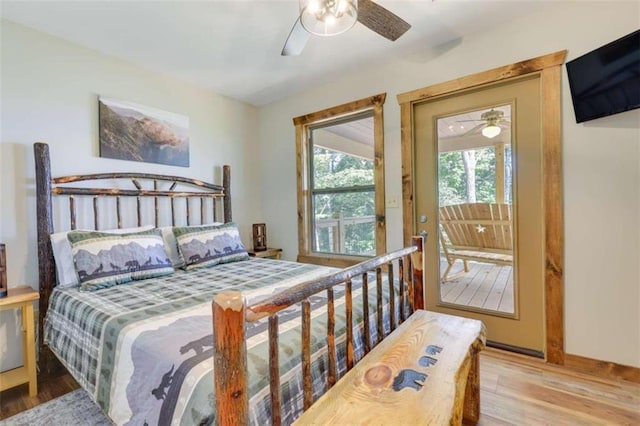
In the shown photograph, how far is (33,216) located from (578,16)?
12.9 feet

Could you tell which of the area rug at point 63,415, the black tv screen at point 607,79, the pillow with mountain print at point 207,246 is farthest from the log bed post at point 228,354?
the black tv screen at point 607,79

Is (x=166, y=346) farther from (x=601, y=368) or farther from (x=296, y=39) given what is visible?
(x=601, y=368)

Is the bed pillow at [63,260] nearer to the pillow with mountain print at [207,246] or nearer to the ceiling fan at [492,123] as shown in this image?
the pillow with mountain print at [207,246]

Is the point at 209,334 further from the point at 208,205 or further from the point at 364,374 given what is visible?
the point at 208,205

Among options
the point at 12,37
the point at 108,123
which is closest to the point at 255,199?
the point at 108,123

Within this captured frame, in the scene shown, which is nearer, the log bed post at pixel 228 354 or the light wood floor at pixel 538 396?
the log bed post at pixel 228 354

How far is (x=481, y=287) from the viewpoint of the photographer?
2.45m

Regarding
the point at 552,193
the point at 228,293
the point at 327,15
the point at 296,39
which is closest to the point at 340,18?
the point at 327,15

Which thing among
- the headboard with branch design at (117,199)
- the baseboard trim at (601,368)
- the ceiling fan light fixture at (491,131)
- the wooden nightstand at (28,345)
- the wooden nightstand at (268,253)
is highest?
the ceiling fan light fixture at (491,131)

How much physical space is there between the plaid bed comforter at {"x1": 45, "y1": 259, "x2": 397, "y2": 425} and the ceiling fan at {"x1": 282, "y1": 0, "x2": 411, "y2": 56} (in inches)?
55.9

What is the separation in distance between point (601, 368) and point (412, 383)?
169cm

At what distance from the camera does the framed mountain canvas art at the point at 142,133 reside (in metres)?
2.50

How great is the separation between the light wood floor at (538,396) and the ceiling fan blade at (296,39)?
233cm

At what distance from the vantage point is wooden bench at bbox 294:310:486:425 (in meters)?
0.93
